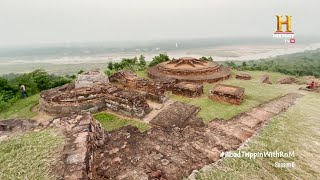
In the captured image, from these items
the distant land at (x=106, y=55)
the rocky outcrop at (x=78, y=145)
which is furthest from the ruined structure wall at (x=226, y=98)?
the distant land at (x=106, y=55)

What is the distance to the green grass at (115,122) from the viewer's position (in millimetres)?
6980

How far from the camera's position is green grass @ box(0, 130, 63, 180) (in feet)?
13.0

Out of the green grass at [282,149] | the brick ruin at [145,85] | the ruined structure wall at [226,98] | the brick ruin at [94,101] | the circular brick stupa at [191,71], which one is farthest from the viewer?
the circular brick stupa at [191,71]

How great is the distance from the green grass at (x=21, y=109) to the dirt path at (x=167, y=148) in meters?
4.25

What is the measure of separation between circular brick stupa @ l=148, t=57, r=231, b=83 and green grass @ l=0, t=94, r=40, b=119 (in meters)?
6.45

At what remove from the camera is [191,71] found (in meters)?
13.4

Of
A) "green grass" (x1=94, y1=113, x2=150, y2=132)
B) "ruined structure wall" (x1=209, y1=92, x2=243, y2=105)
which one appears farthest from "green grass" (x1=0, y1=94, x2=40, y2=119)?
"ruined structure wall" (x1=209, y1=92, x2=243, y2=105)

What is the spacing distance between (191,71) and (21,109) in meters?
8.52

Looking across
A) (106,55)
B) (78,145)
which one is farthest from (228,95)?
(106,55)

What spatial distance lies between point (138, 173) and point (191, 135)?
7.19 feet

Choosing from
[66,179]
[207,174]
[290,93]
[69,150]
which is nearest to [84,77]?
[69,150]

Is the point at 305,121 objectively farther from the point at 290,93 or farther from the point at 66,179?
the point at 66,179

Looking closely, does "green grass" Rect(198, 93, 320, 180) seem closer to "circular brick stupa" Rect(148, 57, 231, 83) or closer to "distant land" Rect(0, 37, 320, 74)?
"circular brick stupa" Rect(148, 57, 231, 83)

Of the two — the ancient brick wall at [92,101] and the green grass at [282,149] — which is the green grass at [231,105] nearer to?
the green grass at [282,149]
